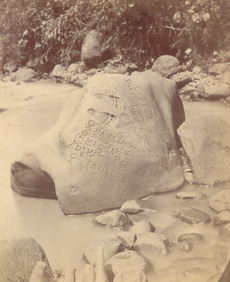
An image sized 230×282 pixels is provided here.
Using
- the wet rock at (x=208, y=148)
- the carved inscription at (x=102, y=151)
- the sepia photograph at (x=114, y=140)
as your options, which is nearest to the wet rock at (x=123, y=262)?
the sepia photograph at (x=114, y=140)

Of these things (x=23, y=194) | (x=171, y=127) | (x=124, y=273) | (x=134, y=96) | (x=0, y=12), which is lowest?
(x=124, y=273)

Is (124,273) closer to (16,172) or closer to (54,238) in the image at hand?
(54,238)

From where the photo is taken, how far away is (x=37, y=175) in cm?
250

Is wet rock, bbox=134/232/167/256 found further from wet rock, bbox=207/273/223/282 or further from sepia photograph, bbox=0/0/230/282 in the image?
wet rock, bbox=207/273/223/282

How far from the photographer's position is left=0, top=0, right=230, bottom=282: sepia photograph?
7.47 feet

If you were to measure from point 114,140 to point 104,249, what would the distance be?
0.51 meters

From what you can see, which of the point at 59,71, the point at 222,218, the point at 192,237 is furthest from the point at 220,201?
the point at 59,71

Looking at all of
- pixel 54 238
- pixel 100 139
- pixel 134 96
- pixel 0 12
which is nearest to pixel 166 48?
pixel 134 96

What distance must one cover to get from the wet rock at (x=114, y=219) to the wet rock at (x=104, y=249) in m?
0.09

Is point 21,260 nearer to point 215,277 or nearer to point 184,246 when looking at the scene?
point 184,246

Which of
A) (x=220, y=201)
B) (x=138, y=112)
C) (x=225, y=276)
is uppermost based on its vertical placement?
(x=138, y=112)

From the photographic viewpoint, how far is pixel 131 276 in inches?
86.0

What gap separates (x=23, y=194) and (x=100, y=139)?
464 millimetres

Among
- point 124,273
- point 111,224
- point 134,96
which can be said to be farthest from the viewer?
point 134,96
